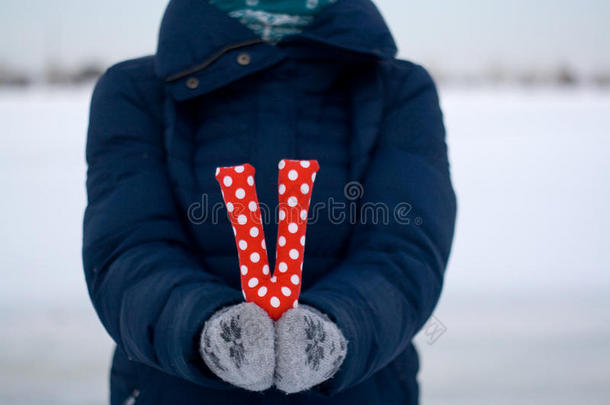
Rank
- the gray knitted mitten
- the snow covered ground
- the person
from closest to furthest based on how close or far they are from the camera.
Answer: the gray knitted mitten → the person → the snow covered ground

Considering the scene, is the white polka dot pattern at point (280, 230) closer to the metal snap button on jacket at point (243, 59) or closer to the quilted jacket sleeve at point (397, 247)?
the quilted jacket sleeve at point (397, 247)

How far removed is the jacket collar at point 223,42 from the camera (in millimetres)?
654

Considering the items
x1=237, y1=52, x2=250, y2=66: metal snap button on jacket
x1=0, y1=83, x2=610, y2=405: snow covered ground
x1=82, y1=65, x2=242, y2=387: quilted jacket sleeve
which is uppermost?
x1=237, y1=52, x2=250, y2=66: metal snap button on jacket

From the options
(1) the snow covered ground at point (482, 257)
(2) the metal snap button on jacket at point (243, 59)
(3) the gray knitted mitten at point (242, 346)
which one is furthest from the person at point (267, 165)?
(1) the snow covered ground at point (482, 257)

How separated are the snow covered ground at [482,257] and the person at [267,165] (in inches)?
24.0

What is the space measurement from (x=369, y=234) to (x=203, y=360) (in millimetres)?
Answer: 237


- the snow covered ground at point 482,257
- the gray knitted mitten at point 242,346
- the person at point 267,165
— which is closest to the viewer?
the gray knitted mitten at point 242,346

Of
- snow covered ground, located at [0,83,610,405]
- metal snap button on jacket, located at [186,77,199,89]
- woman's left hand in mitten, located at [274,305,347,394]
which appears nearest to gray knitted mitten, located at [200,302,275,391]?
woman's left hand in mitten, located at [274,305,347,394]

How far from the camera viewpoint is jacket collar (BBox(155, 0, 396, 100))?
654mm

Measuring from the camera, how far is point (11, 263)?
166cm

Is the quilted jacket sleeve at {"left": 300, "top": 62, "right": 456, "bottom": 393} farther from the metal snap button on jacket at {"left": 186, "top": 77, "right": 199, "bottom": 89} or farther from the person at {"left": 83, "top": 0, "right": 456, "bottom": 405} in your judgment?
the metal snap button on jacket at {"left": 186, "top": 77, "right": 199, "bottom": 89}

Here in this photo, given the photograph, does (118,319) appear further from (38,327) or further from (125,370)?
(38,327)

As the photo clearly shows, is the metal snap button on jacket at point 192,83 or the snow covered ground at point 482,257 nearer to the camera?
the metal snap button on jacket at point 192,83

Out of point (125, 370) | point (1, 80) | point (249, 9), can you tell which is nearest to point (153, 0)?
point (1, 80)
